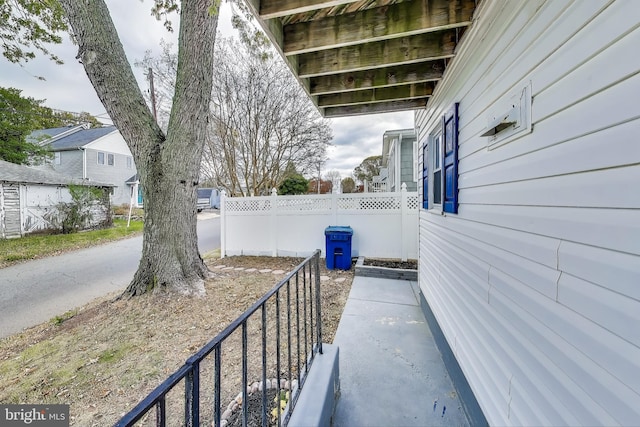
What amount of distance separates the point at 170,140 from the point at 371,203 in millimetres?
4337

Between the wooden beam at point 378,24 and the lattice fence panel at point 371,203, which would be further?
the lattice fence panel at point 371,203

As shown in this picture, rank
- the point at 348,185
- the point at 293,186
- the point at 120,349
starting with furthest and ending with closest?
the point at 348,185 < the point at 293,186 < the point at 120,349

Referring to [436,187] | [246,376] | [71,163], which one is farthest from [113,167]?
[246,376]

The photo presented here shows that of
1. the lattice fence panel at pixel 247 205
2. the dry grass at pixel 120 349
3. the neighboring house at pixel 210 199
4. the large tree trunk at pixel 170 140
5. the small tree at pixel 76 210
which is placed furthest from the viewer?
the neighboring house at pixel 210 199

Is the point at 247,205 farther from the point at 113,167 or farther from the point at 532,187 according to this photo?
the point at 113,167

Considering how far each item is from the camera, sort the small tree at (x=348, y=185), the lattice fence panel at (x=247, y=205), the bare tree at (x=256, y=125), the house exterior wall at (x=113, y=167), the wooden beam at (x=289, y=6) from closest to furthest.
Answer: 1. the wooden beam at (x=289, y=6)
2. the lattice fence panel at (x=247, y=205)
3. the bare tree at (x=256, y=125)
4. the house exterior wall at (x=113, y=167)
5. the small tree at (x=348, y=185)

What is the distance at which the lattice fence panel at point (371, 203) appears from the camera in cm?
618

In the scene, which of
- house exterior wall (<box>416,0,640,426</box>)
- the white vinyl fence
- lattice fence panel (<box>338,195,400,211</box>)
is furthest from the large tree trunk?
house exterior wall (<box>416,0,640,426</box>)

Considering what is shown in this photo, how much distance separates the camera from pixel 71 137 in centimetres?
1802

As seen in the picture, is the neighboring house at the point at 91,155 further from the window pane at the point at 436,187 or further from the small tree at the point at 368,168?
the small tree at the point at 368,168

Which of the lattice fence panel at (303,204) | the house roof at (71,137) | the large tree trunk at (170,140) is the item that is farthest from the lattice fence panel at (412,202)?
the house roof at (71,137)

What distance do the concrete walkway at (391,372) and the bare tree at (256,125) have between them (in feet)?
23.7

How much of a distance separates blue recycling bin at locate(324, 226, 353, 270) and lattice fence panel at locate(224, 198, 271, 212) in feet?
7.33

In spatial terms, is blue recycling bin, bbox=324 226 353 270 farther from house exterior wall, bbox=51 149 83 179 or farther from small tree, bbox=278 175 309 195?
house exterior wall, bbox=51 149 83 179
